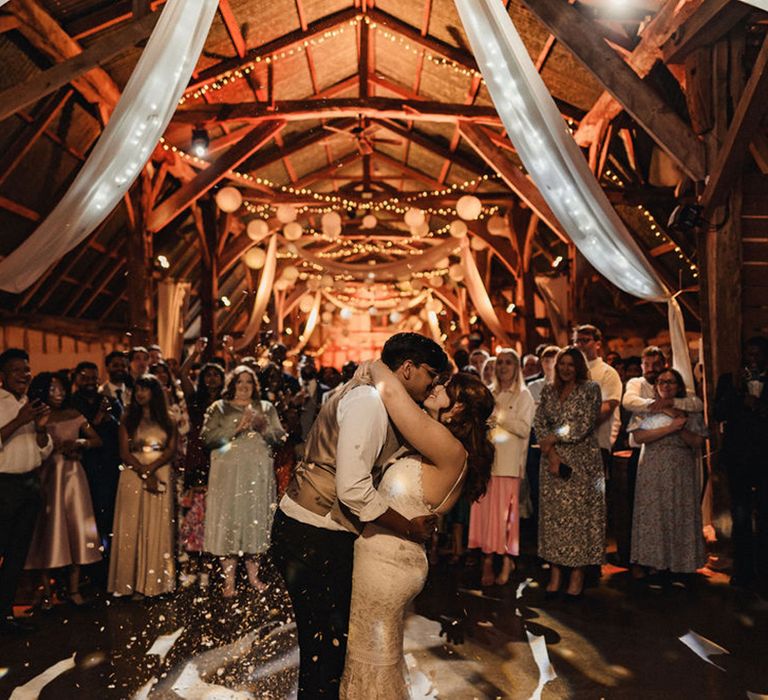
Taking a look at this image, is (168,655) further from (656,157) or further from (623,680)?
(656,157)

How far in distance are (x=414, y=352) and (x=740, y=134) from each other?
13.0 feet

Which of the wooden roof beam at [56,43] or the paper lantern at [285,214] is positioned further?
the paper lantern at [285,214]

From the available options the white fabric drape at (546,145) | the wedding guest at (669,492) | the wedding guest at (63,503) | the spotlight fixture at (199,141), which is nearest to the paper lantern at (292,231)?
the spotlight fixture at (199,141)

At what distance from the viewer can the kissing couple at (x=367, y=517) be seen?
2.21 m

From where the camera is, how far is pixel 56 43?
6656mm

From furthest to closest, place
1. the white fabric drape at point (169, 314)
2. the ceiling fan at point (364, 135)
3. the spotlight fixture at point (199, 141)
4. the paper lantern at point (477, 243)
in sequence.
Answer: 1. the paper lantern at point (477, 243)
2. the ceiling fan at point (364, 135)
3. the white fabric drape at point (169, 314)
4. the spotlight fixture at point (199, 141)

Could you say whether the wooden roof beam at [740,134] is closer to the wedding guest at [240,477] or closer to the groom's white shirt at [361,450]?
the wedding guest at [240,477]

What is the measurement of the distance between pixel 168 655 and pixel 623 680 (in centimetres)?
204

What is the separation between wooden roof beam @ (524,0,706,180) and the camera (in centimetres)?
518

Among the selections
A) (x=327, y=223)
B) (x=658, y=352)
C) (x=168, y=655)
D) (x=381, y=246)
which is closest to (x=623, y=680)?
(x=168, y=655)

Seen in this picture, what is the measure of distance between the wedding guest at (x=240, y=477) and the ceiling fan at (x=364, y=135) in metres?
6.36

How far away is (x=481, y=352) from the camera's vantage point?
6.91 m

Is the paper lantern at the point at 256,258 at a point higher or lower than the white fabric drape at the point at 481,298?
higher

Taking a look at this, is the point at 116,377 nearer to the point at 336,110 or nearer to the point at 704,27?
the point at 336,110
